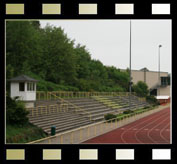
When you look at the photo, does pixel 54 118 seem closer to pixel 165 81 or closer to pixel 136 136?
pixel 136 136

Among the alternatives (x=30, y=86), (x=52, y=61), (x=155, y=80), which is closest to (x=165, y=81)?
(x=155, y=80)

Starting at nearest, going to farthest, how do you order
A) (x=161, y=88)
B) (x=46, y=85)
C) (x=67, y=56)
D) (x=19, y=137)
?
1. (x=19, y=137)
2. (x=46, y=85)
3. (x=67, y=56)
4. (x=161, y=88)

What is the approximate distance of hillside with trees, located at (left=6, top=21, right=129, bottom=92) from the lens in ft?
92.8

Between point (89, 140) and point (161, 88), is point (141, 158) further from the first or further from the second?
point (161, 88)

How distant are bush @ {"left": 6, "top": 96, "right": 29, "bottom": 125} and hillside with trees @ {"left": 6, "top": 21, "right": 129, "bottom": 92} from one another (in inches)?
275

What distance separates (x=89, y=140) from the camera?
18016mm

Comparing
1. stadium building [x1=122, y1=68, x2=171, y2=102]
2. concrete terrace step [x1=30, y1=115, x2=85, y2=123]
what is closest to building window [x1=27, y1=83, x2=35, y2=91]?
concrete terrace step [x1=30, y1=115, x2=85, y2=123]

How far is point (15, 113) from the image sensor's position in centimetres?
1789

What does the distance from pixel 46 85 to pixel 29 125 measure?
630 inches

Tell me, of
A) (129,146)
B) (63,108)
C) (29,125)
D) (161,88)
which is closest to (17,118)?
(29,125)

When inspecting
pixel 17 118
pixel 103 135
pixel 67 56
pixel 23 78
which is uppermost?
pixel 67 56

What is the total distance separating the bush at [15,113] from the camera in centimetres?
1766

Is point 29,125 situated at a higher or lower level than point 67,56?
lower

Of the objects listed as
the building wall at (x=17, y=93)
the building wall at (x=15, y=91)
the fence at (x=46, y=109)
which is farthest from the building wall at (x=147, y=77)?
the building wall at (x=15, y=91)
